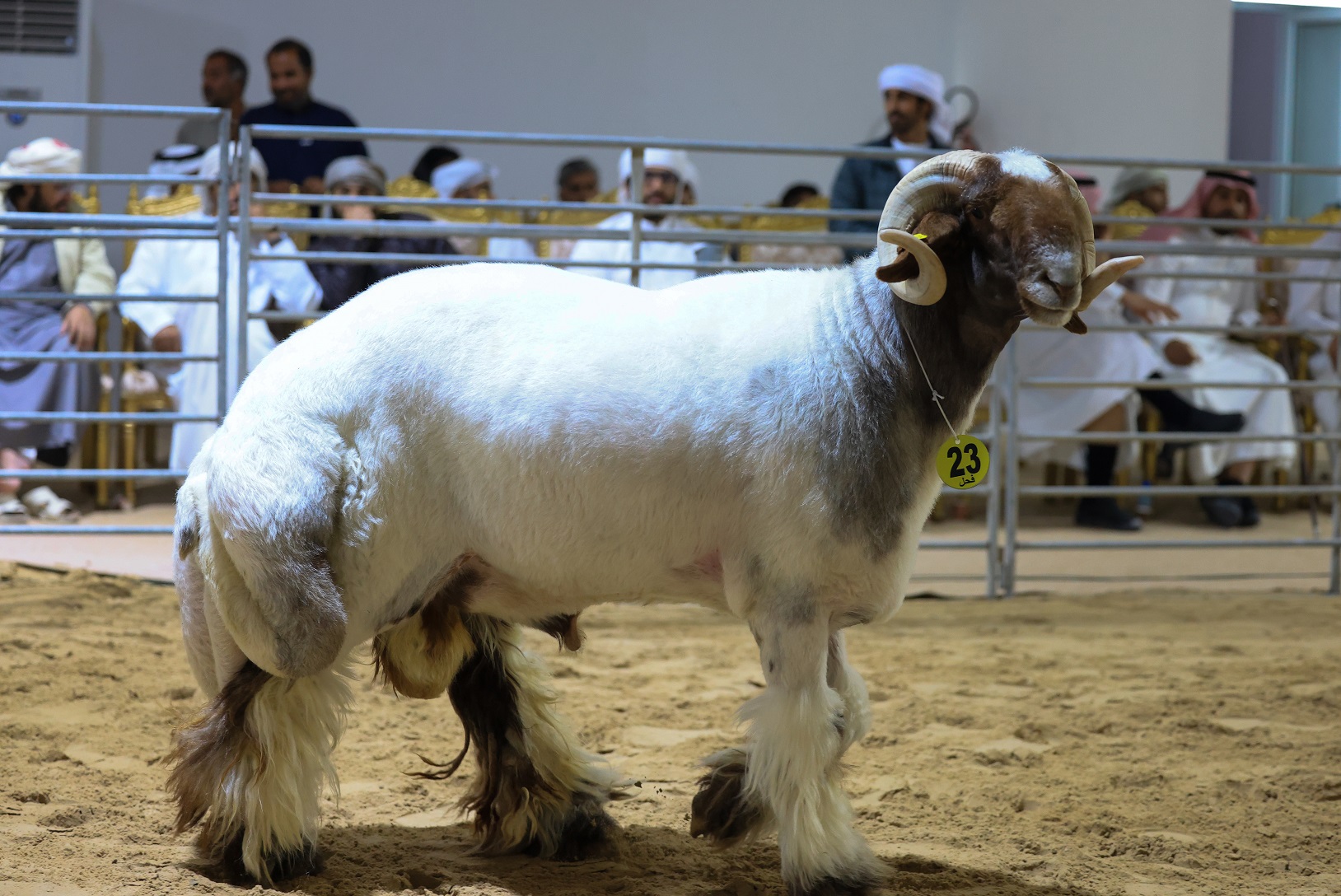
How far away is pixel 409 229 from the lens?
527 cm

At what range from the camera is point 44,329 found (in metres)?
6.72

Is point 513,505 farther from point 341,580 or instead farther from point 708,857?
point 708,857

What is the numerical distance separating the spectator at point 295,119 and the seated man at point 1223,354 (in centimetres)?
500

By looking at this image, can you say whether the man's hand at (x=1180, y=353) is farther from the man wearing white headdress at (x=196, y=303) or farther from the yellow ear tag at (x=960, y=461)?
the yellow ear tag at (x=960, y=461)

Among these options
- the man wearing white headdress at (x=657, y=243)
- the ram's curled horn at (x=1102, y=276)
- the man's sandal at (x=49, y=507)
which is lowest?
the man's sandal at (x=49, y=507)

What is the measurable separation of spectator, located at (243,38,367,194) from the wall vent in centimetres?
196

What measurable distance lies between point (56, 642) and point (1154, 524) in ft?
19.4

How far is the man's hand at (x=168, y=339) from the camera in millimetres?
7000

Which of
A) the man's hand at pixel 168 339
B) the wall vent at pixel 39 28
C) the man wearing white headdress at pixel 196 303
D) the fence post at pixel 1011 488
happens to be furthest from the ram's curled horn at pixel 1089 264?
the wall vent at pixel 39 28

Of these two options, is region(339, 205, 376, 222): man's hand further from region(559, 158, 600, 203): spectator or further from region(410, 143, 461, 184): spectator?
region(559, 158, 600, 203): spectator

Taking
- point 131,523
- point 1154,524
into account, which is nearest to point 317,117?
point 131,523

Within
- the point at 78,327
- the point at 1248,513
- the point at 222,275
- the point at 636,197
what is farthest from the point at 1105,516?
the point at 78,327

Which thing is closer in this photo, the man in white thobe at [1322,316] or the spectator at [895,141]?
the spectator at [895,141]

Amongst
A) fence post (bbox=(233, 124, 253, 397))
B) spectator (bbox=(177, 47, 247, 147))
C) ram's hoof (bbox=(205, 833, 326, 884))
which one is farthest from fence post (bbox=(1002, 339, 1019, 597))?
spectator (bbox=(177, 47, 247, 147))
